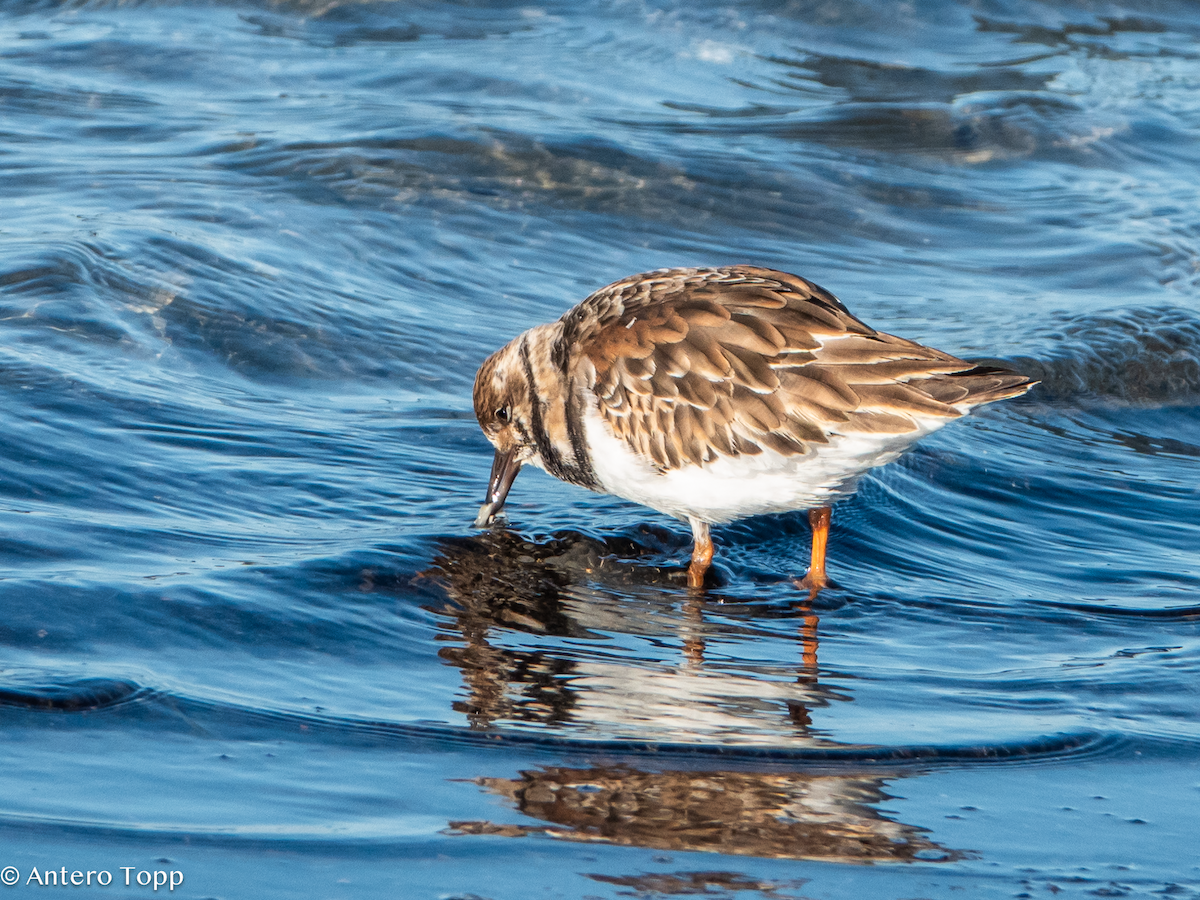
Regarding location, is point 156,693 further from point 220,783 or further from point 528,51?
point 528,51

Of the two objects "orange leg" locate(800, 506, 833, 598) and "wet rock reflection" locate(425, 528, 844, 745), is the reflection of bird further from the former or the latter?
"wet rock reflection" locate(425, 528, 844, 745)

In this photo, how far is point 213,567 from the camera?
4.74 metres

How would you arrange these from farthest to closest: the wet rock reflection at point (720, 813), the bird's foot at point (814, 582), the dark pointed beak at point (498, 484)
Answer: the dark pointed beak at point (498, 484) → the bird's foot at point (814, 582) → the wet rock reflection at point (720, 813)

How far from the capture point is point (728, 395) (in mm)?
4906

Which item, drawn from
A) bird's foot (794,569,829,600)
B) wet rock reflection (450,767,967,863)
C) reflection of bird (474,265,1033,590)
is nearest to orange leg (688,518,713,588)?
reflection of bird (474,265,1033,590)

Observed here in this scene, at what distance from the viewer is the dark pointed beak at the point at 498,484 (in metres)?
5.41

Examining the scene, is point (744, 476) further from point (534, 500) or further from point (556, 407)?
point (534, 500)

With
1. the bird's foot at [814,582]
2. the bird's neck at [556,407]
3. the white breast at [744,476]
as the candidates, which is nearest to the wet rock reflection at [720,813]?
the white breast at [744,476]

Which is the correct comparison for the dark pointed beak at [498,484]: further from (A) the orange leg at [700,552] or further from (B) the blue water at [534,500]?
(A) the orange leg at [700,552]

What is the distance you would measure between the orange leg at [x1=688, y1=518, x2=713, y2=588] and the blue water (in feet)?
0.42

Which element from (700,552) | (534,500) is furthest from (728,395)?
(534,500)

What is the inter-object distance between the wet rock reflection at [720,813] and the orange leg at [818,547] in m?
1.58

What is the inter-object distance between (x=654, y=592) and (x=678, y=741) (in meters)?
1.39

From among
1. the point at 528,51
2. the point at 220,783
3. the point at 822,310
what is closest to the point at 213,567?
the point at 220,783
